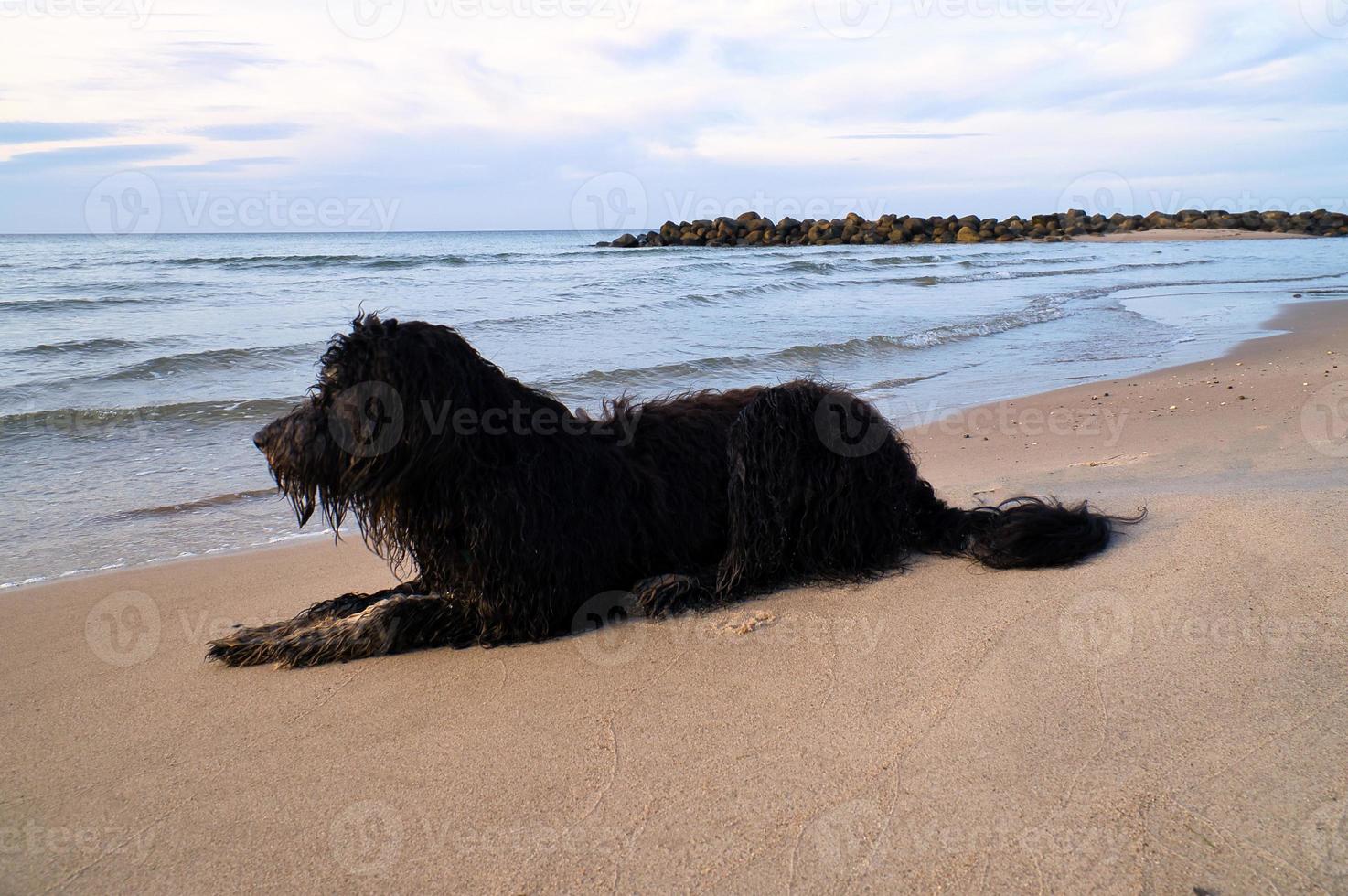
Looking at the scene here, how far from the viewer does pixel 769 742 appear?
2834 millimetres

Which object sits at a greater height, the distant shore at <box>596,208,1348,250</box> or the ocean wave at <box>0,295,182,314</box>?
the distant shore at <box>596,208,1348,250</box>

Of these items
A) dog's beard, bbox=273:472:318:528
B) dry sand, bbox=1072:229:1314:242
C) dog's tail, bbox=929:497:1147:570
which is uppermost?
dry sand, bbox=1072:229:1314:242

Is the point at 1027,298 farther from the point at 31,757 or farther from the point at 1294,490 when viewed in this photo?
the point at 31,757

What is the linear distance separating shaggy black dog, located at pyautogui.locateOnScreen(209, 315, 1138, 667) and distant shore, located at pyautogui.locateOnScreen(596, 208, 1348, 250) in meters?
49.5

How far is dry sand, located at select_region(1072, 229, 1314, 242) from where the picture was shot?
173ft

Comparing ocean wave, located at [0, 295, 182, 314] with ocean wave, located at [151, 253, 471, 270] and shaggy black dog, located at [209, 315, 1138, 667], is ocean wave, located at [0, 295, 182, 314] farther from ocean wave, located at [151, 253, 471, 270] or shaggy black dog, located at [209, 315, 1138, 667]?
shaggy black dog, located at [209, 315, 1138, 667]

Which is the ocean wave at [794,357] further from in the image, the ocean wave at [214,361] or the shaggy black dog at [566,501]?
the shaggy black dog at [566,501]

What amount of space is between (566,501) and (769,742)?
52.3 inches

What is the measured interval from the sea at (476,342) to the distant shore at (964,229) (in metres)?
25.8

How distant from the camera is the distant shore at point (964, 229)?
55844 mm

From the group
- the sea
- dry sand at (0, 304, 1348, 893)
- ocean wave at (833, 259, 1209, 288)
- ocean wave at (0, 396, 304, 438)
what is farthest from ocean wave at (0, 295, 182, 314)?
dry sand at (0, 304, 1348, 893)

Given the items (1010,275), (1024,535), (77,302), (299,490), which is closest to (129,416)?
(299,490)

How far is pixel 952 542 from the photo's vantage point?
4398 millimetres

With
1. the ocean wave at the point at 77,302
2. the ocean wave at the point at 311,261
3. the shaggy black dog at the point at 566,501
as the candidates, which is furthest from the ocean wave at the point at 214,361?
the ocean wave at the point at 311,261
